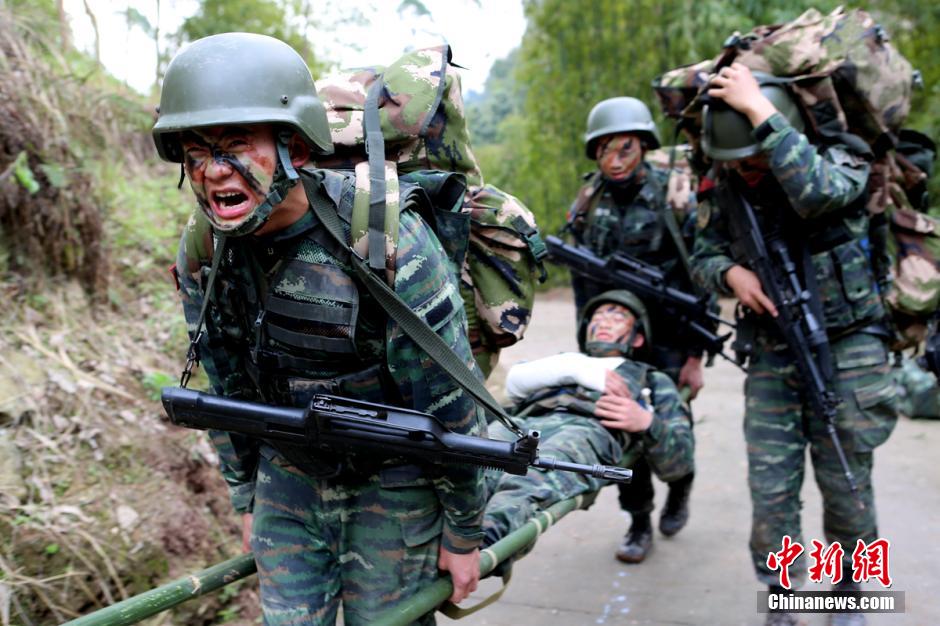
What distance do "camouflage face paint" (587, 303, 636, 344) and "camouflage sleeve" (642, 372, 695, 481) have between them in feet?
0.95

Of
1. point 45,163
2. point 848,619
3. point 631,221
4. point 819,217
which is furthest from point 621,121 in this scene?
point 45,163

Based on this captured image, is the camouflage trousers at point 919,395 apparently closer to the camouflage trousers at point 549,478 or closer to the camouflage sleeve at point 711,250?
the camouflage sleeve at point 711,250

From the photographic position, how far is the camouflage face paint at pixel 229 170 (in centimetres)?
181

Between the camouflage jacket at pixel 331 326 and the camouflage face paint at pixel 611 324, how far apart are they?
1921 mm

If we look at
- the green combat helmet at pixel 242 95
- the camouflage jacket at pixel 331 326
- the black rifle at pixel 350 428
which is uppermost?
the green combat helmet at pixel 242 95

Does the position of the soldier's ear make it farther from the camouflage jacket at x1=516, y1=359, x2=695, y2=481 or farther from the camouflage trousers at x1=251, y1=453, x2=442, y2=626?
the camouflage jacket at x1=516, y1=359, x2=695, y2=481

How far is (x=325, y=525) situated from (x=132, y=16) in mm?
6109

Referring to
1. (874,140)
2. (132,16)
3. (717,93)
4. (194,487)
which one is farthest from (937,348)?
(132,16)

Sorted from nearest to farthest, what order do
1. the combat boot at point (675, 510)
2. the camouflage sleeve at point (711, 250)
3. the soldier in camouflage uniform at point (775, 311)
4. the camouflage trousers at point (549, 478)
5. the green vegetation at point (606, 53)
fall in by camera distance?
the camouflage trousers at point (549, 478) < the soldier in camouflage uniform at point (775, 311) < the camouflage sleeve at point (711, 250) < the combat boot at point (675, 510) < the green vegetation at point (606, 53)

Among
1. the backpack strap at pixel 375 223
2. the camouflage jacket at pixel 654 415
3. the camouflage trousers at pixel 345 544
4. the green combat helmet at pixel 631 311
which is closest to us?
the backpack strap at pixel 375 223

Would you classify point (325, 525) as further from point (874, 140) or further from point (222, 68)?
point (874, 140)

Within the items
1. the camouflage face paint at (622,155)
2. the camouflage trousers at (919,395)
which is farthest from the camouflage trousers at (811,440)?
the camouflage trousers at (919,395)

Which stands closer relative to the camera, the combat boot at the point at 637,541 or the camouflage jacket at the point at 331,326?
the camouflage jacket at the point at 331,326

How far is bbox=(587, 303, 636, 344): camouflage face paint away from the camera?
397 cm
